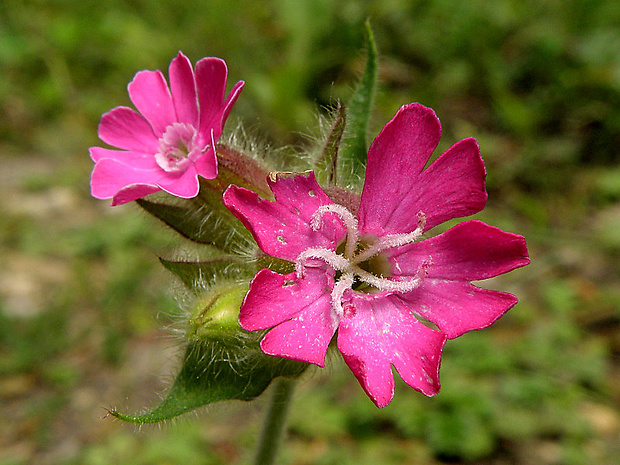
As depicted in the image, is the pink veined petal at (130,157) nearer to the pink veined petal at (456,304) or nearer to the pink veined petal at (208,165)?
the pink veined petal at (208,165)

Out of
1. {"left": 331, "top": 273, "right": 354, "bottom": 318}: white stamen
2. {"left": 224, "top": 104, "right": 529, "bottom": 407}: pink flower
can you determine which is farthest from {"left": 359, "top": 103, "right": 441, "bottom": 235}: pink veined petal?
{"left": 331, "top": 273, "right": 354, "bottom": 318}: white stamen

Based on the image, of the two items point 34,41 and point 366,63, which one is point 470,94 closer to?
point 366,63

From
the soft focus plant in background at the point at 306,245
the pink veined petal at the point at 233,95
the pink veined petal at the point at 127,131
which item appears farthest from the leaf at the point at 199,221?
the pink veined petal at the point at 233,95

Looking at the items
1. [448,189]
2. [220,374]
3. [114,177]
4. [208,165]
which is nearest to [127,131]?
[114,177]

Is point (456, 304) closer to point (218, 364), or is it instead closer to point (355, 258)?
point (355, 258)

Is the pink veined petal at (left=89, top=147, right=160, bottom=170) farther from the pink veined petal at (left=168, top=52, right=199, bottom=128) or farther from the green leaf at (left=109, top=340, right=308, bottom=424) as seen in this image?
the green leaf at (left=109, top=340, right=308, bottom=424)

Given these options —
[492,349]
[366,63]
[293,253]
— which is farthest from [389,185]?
[492,349]
